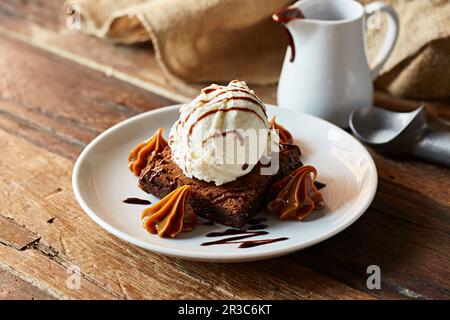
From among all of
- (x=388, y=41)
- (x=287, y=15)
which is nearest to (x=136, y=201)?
(x=287, y=15)

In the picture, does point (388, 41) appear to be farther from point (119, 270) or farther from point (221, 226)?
point (119, 270)

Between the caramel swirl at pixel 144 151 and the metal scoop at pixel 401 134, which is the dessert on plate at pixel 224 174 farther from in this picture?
the metal scoop at pixel 401 134

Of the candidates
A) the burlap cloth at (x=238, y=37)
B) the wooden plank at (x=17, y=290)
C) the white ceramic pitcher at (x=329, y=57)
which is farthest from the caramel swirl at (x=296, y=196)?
the burlap cloth at (x=238, y=37)

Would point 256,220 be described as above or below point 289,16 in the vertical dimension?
below

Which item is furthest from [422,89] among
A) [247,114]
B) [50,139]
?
Answer: [50,139]

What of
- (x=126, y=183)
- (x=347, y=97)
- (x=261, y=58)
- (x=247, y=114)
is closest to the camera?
(x=247, y=114)

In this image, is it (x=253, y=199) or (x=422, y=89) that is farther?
(x=422, y=89)

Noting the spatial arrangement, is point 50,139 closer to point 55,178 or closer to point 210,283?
point 55,178

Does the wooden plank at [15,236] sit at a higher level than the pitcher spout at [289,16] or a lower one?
lower
